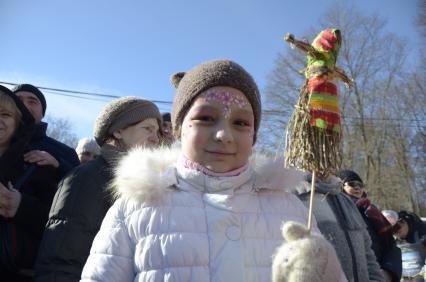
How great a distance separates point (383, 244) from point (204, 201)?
118 inches

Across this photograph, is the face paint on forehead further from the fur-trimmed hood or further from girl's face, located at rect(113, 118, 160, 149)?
girl's face, located at rect(113, 118, 160, 149)

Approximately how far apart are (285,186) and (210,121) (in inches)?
17.2

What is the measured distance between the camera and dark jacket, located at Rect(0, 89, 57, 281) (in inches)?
96.0

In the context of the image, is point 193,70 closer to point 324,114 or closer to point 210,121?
point 210,121

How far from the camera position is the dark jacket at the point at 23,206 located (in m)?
2.44

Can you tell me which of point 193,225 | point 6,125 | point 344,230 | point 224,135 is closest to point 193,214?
point 193,225

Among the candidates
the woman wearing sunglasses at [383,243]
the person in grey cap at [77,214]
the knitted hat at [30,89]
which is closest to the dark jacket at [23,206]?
the person in grey cap at [77,214]

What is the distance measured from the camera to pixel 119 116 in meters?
2.89

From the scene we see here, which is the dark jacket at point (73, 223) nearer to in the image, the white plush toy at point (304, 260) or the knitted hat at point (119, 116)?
the knitted hat at point (119, 116)

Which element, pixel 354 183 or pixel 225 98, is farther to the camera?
pixel 354 183

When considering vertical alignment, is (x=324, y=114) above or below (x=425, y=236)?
A: above

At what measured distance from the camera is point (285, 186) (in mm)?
1775

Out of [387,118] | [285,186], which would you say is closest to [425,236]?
[285,186]

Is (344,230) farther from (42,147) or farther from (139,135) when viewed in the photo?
(42,147)
